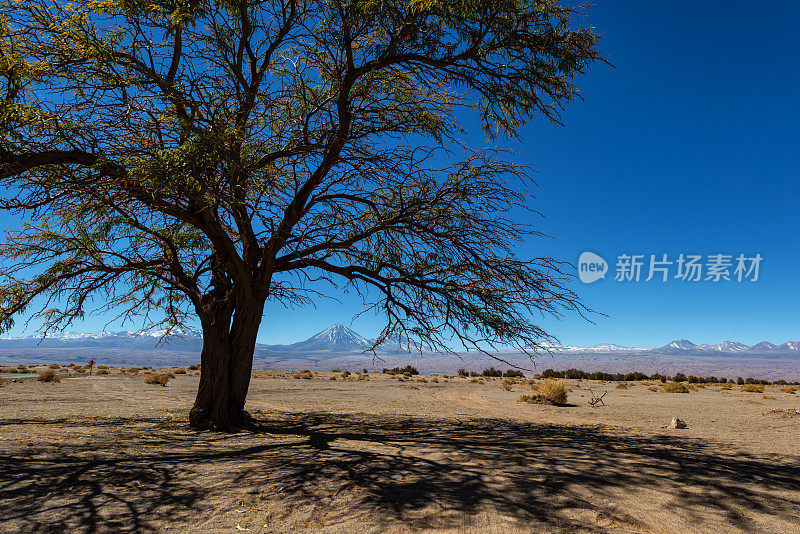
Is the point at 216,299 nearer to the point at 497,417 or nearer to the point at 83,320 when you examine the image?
the point at 83,320

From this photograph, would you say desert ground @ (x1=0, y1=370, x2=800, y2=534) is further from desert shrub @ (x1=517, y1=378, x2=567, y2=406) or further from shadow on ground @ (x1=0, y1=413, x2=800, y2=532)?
desert shrub @ (x1=517, y1=378, x2=567, y2=406)

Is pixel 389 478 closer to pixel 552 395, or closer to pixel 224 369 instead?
pixel 224 369

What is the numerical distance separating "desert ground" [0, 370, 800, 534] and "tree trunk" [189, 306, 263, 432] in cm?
62

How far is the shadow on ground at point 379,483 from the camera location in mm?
4223

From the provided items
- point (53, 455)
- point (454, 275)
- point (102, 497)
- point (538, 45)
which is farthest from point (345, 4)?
point (53, 455)

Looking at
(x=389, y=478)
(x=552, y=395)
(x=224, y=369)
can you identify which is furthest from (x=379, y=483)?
(x=552, y=395)

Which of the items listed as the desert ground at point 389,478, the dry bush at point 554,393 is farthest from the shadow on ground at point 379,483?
the dry bush at point 554,393

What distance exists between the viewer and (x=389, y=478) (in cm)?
547

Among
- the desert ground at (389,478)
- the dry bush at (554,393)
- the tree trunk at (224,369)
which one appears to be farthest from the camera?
the dry bush at (554,393)

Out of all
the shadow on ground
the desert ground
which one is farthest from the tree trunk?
the shadow on ground

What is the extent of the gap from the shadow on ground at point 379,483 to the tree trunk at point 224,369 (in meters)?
0.84

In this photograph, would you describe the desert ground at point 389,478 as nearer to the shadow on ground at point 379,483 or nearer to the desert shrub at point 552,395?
the shadow on ground at point 379,483

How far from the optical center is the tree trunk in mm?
9352

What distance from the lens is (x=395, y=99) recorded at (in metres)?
8.82
